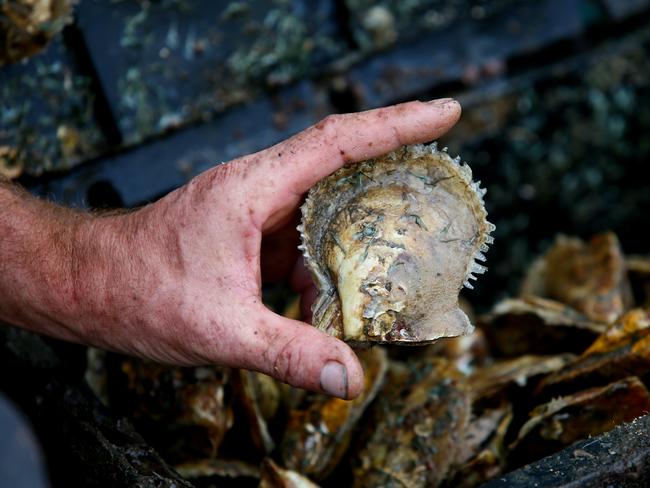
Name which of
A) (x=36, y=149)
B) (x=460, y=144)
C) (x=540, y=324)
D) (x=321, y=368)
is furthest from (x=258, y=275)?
(x=460, y=144)

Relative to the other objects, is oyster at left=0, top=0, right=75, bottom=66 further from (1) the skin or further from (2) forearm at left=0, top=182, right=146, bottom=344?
(1) the skin

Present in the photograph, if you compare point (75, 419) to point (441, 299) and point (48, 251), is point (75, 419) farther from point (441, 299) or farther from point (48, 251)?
point (441, 299)

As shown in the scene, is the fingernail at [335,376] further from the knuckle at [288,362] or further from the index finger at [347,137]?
the index finger at [347,137]

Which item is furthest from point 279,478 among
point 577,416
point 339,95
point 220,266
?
point 339,95

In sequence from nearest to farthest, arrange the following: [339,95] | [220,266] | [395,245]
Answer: [220,266]
[395,245]
[339,95]

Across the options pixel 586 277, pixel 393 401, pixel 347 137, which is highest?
pixel 347 137

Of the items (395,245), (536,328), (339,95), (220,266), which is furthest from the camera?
(339,95)

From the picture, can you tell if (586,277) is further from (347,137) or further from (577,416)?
(347,137)
